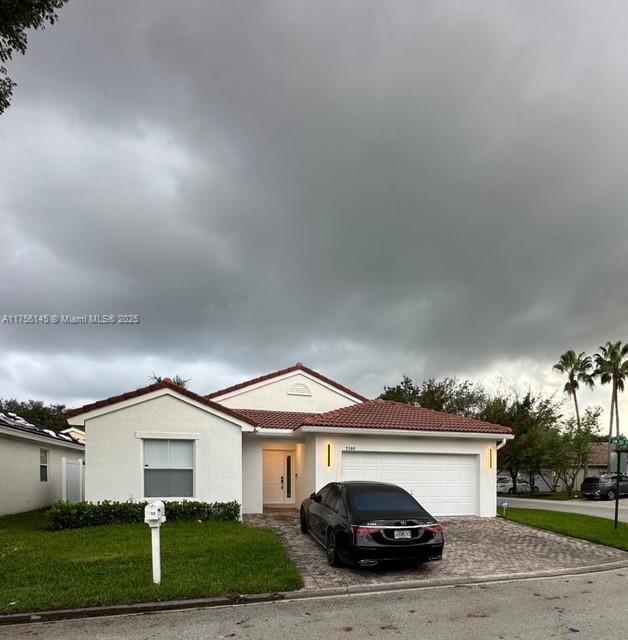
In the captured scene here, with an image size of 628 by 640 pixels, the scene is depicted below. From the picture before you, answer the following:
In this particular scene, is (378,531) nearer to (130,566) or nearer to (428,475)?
(130,566)

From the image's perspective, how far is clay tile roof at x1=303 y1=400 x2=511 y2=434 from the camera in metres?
15.6

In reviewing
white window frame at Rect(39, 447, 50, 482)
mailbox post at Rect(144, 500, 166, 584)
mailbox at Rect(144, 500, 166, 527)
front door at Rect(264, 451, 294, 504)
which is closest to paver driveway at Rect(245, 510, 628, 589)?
mailbox post at Rect(144, 500, 166, 584)

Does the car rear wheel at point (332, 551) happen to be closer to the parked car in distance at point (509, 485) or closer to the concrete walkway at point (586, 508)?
the concrete walkway at point (586, 508)

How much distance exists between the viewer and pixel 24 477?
1895 centimetres

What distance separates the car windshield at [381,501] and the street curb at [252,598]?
121 cm

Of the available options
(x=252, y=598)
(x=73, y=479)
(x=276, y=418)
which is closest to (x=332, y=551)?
(x=252, y=598)

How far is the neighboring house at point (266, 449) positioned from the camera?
13.7m

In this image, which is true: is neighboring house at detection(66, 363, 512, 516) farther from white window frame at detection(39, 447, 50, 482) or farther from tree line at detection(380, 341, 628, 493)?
tree line at detection(380, 341, 628, 493)

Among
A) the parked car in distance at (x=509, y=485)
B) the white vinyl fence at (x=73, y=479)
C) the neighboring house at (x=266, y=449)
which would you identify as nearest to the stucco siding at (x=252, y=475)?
the neighboring house at (x=266, y=449)

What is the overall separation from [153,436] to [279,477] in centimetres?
666

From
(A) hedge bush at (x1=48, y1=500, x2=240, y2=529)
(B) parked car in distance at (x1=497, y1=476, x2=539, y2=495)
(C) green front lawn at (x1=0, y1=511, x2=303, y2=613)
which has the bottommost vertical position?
(B) parked car in distance at (x1=497, y1=476, x2=539, y2=495)

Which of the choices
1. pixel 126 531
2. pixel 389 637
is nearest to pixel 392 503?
pixel 389 637

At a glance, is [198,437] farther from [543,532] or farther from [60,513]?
[543,532]

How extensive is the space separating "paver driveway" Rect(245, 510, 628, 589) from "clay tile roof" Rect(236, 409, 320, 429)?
3.30m
